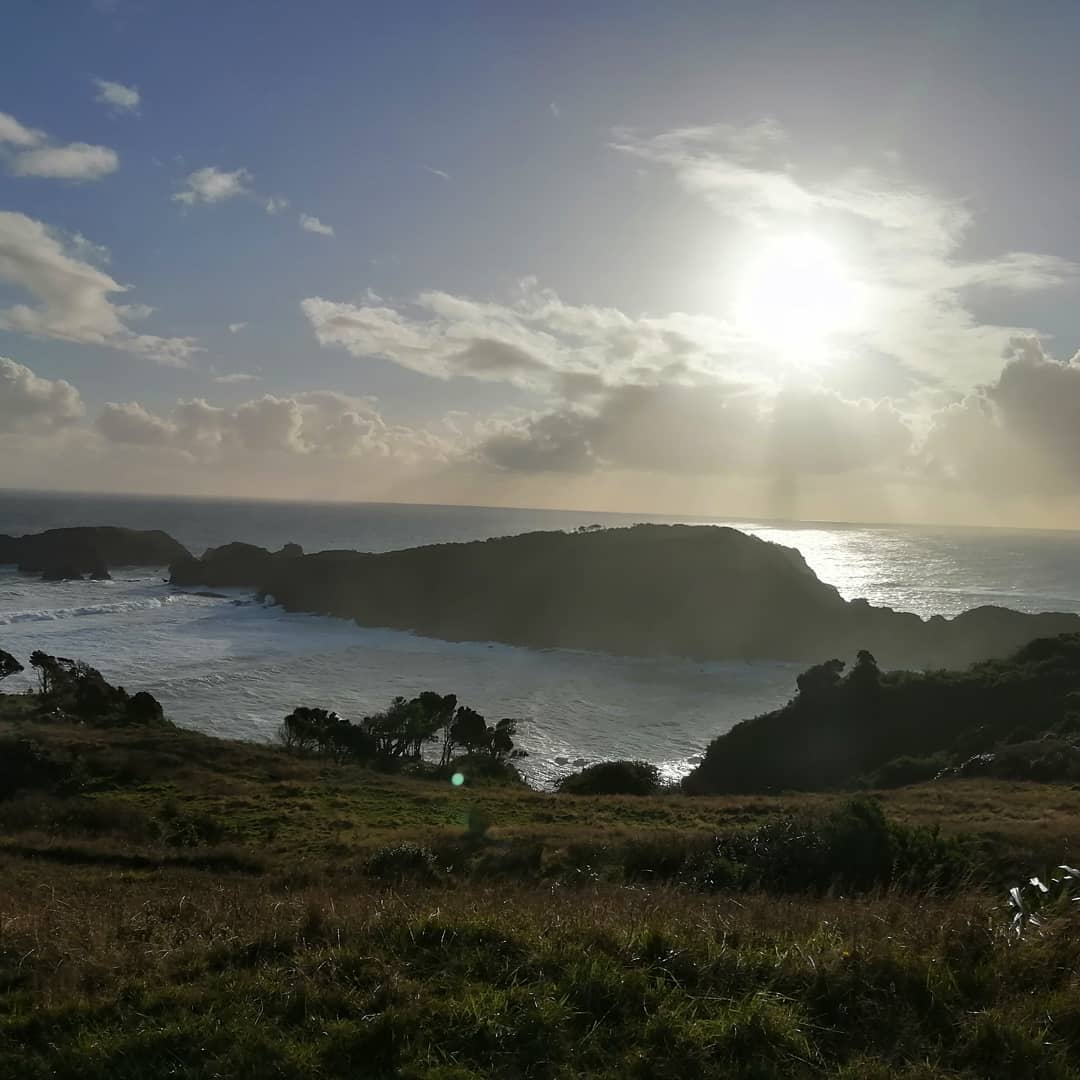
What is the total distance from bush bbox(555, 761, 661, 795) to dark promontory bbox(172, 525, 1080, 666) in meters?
52.3

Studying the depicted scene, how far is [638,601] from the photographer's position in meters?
98.2

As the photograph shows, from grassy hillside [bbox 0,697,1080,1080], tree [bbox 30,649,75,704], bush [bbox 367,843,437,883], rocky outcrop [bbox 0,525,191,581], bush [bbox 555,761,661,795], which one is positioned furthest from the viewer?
rocky outcrop [bbox 0,525,191,581]

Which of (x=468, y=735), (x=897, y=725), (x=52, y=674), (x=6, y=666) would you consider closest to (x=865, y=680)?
(x=897, y=725)

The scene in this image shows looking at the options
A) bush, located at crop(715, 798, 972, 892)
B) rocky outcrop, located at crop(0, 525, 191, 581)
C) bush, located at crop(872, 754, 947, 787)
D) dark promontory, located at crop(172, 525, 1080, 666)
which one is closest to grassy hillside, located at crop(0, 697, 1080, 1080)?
bush, located at crop(715, 798, 972, 892)

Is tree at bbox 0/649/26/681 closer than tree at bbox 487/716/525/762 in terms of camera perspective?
No

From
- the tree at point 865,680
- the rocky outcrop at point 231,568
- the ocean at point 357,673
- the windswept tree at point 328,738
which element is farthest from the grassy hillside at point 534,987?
the rocky outcrop at point 231,568

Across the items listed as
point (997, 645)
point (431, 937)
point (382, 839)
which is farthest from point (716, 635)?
point (431, 937)

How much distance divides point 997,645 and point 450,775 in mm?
64799

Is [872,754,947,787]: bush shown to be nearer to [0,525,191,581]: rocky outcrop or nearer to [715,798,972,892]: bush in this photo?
[715,798,972,892]: bush

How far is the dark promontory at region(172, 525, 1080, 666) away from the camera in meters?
84.8

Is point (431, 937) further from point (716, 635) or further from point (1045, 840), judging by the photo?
point (716, 635)

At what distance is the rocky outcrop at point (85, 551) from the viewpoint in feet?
422

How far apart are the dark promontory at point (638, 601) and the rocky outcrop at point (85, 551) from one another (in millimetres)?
32837

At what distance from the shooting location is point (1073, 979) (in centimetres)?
463
